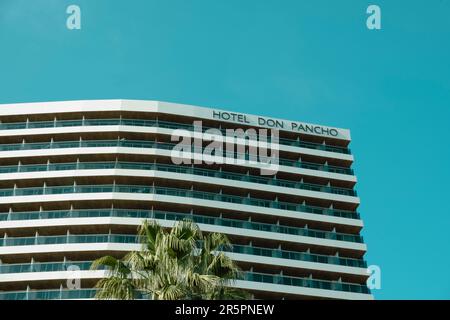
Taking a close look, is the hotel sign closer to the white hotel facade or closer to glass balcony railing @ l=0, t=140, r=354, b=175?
the white hotel facade

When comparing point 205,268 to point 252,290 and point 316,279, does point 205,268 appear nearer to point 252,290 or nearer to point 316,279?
point 252,290

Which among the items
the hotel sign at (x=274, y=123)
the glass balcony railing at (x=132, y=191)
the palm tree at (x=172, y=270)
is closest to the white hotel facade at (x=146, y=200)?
the glass balcony railing at (x=132, y=191)

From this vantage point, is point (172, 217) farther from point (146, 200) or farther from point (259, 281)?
point (259, 281)

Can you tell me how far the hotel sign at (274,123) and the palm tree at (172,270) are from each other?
56.3m

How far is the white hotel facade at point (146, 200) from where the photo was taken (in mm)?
71312

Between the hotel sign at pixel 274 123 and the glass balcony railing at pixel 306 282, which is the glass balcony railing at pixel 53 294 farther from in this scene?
the hotel sign at pixel 274 123

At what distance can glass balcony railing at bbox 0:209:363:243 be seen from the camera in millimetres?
73125

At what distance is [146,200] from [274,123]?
65.8ft

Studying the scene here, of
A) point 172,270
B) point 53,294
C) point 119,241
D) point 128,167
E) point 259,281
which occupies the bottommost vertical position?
point 172,270

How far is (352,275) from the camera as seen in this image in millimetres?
77000

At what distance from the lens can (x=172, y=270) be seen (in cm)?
2573

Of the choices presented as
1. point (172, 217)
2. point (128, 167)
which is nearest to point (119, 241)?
point (172, 217)

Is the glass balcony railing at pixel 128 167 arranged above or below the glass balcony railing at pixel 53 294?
above
